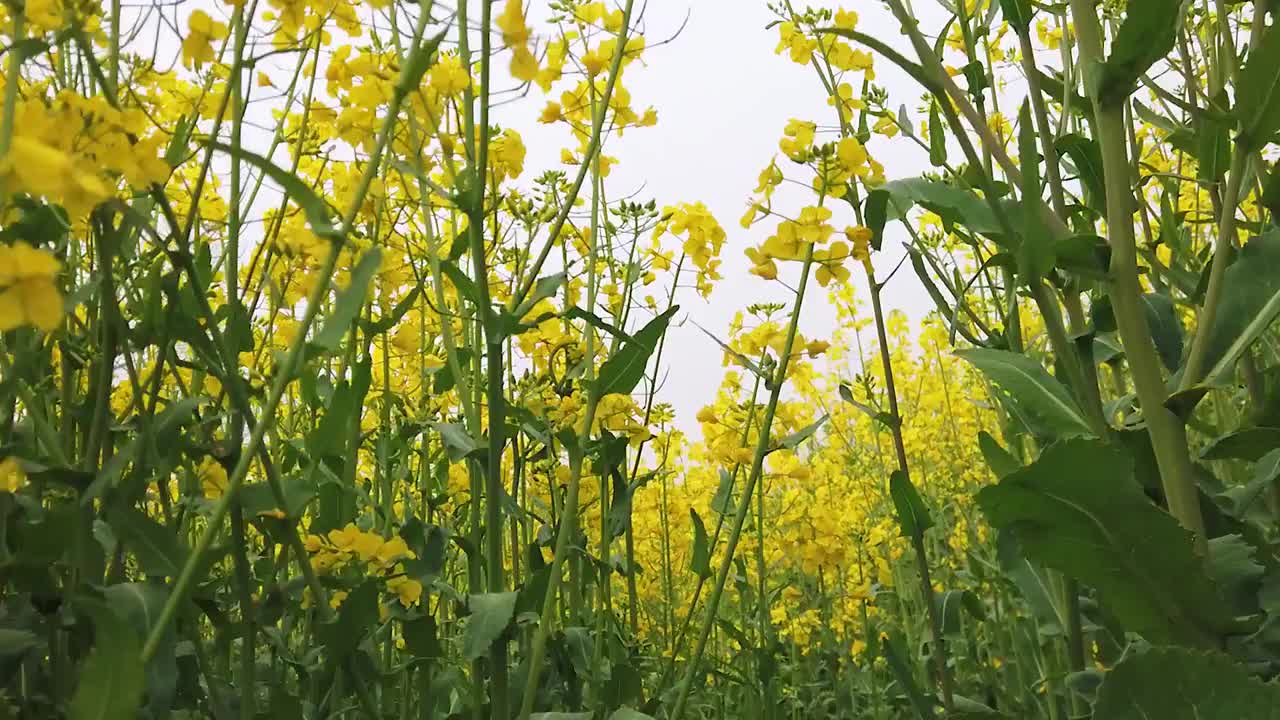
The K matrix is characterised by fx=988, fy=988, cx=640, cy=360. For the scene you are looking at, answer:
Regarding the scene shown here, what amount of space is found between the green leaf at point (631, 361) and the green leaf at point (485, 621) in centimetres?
41

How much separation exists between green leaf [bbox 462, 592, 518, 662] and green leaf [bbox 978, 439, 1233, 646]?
2.02ft

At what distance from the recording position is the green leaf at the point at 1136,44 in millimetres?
1085

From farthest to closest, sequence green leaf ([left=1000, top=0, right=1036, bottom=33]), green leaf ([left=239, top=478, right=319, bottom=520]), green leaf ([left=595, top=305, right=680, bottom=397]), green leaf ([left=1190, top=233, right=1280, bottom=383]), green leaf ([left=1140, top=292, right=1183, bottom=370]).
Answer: green leaf ([left=595, top=305, right=680, bottom=397]), green leaf ([left=1140, top=292, right=1183, bottom=370]), green leaf ([left=1000, top=0, right=1036, bottom=33]), green leaf ([left=1190, top=233, right=1280, bottom=383]), green leaf ([left=239, top=478, right=319, bottom=520])

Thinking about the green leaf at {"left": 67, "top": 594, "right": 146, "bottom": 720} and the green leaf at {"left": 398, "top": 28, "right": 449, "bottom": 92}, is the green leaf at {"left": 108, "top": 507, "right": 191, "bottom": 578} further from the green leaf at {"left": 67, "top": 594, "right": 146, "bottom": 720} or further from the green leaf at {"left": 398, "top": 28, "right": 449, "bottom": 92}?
the green leaf at {"left": 398, "top": 28, "right": 449, "bottom": 92}

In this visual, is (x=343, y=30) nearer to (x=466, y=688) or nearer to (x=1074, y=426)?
(x=1074, y=426)

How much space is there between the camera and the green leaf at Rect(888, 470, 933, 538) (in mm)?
1624

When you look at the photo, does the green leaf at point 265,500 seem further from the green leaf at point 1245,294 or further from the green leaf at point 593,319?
the green leaf at point 1245,294

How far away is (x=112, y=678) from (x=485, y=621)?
597mm

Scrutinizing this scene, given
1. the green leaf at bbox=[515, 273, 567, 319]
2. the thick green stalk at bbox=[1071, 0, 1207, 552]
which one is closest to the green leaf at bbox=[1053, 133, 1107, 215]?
the thick green stalk at bbox=[1071, 0, 1207, 552]

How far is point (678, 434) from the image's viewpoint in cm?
304

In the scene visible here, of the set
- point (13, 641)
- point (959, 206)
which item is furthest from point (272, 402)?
point (959, 206)

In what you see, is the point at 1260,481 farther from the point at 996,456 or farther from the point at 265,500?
the point at 265,500

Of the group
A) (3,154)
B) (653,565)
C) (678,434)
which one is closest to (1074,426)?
(3,154)

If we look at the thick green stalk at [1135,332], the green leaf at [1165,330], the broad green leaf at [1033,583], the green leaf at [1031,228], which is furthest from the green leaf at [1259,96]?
the broad green leaf at [1033,583]
